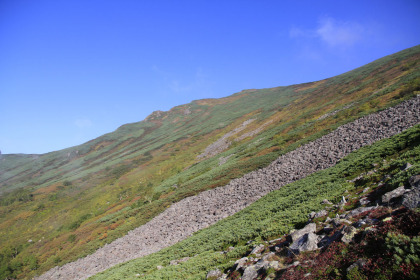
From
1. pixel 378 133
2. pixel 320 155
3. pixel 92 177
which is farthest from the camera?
pixel 92 177

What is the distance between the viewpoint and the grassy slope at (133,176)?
35.1m

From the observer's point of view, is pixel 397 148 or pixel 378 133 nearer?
pixel 397 148

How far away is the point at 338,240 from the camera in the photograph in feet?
26.7

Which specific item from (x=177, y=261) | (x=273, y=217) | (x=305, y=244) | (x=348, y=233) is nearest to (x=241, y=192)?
(x=273, y=217)

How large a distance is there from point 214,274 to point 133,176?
63.4 metres

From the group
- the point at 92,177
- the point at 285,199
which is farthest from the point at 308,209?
the point at 92,177

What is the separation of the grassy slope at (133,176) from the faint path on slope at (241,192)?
2.77 metres

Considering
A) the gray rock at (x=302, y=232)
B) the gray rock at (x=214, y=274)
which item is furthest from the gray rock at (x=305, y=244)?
the gray rock at (x=214, y=274)

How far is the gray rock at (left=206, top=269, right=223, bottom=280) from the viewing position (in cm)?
1144

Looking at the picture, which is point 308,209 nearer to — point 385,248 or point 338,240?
point 338,240

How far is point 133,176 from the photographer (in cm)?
7019

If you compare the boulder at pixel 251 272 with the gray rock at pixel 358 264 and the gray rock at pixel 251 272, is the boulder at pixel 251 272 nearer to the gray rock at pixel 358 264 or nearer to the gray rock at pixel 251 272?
the gray rock at pixel 251 272

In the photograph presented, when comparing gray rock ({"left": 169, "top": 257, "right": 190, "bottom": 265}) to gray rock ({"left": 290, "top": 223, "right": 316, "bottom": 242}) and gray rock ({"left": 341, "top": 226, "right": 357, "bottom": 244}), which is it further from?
gray rock ({"left": 341, "top": 226, "right": 357, "bottom": 244})

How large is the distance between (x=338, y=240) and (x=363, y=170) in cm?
1070
